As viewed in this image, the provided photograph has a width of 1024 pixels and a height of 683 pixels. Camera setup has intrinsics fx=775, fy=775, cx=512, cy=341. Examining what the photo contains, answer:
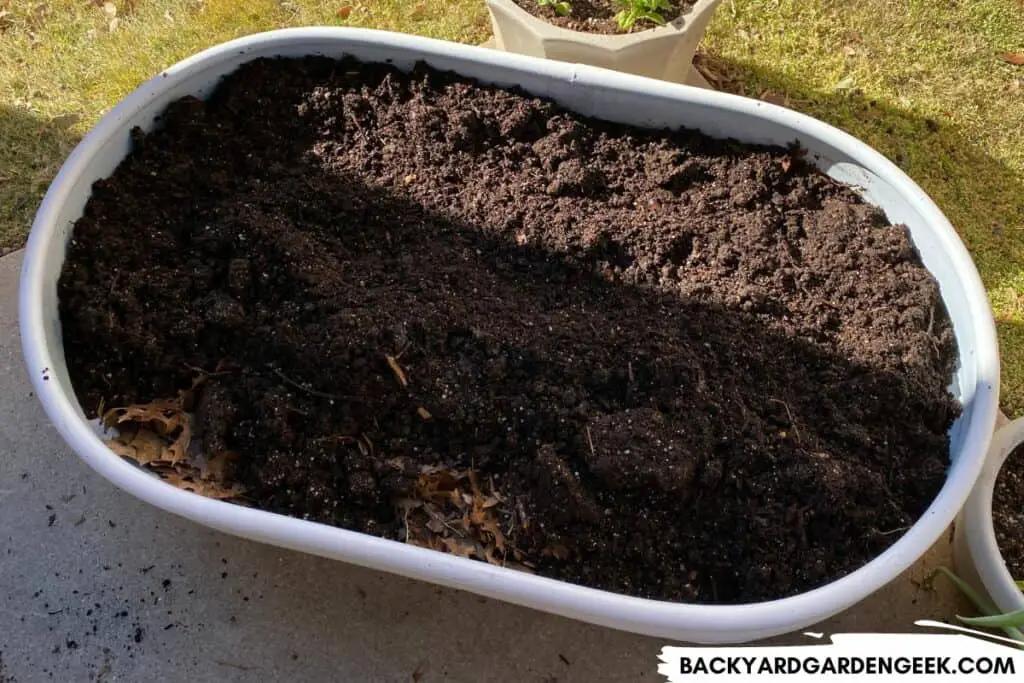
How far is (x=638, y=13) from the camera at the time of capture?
2.01m

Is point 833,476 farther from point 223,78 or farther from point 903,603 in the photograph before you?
point 223,78

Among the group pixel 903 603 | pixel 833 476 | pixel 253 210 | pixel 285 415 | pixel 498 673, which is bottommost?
pixel 498 673

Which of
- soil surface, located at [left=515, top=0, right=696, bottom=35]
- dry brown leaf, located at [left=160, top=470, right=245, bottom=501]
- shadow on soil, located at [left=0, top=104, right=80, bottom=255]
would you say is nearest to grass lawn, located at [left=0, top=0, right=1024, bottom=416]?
shadow on soil, located at [left=0, top=104, right=80, bottom=255]

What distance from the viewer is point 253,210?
1.57 meters

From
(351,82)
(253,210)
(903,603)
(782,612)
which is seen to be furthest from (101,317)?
(903,603)

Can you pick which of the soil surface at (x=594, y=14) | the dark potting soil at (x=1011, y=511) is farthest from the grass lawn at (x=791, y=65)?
the dark potting soil at (x=1011, y=511)

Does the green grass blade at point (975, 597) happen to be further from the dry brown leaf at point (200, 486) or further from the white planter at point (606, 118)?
the dry brown leaf at point (200, 486)

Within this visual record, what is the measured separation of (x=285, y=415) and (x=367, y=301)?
0.86 ft

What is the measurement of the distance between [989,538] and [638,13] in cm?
146

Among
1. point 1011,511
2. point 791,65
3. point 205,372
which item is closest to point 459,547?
point 205,372

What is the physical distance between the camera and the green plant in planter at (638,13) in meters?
2.00

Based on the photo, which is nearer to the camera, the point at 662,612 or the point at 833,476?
the point at 662,612

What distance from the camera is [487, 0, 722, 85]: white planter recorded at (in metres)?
1.94

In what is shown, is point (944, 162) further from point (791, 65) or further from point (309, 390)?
point (309, 390)
